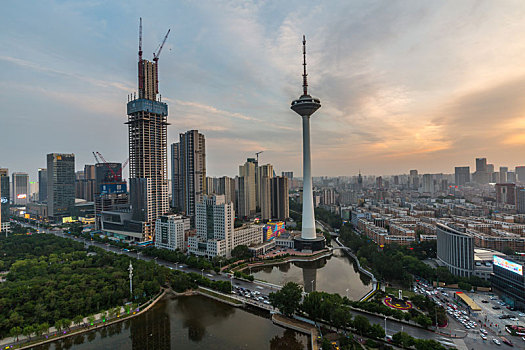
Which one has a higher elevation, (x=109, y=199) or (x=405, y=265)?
(x=109, y=199)

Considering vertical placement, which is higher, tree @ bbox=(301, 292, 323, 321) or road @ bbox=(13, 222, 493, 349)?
tree @ bbox=(301, 292, 323, 321)

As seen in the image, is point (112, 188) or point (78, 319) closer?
point (78, 319)

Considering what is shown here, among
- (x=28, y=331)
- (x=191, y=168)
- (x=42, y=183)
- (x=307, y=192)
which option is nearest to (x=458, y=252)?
(x=307, y=192)

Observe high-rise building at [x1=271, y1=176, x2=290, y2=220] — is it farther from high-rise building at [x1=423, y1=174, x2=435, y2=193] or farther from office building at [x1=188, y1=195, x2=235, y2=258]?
high-rise building at [x1=423, y1=174, x2=435, y2=193]

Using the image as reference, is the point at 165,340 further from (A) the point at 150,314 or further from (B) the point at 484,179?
(B) the point at 484,179

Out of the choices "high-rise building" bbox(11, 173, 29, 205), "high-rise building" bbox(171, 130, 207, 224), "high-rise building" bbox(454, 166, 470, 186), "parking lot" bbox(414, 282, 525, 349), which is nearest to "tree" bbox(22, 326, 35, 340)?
"parking lot" bbox(414, 282, 525, 349)

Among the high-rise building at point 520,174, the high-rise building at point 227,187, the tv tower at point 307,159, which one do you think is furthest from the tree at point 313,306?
the high-rise building at point 520,174

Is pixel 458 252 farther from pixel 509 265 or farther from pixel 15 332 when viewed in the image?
pixel 15 332
